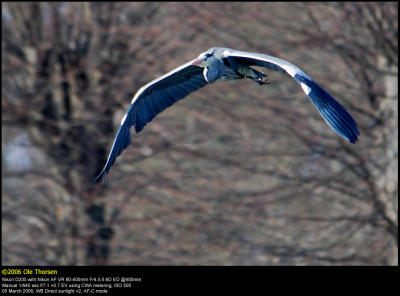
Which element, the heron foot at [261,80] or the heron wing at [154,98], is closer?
the heron foot at [261,80]

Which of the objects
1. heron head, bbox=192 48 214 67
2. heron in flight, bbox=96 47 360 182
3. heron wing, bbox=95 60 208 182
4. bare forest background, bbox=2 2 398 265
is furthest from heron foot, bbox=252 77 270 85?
bare forest background, bbox=2 2 398 265

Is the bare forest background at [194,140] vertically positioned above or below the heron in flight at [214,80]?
above

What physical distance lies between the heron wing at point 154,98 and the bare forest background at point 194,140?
3402 mm

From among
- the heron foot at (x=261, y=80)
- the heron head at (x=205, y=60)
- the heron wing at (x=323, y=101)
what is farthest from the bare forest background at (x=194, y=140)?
the heron wing at (x=323, y=101)

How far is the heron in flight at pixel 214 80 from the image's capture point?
528 centimetres

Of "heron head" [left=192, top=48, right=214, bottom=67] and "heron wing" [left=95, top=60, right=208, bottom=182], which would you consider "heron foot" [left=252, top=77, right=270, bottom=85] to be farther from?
"heron wing" [left=95, top=60, right=208, bottom=182]

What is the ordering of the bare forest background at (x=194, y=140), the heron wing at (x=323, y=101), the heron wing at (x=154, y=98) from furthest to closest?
the bare forest background at (x=194, y=140), the heron wing at (x=154, y=98), the heron wing at (x=323, y=101)

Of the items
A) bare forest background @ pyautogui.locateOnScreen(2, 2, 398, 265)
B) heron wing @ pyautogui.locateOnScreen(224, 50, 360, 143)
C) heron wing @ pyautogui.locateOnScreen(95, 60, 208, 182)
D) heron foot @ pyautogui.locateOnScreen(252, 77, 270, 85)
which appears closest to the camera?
heron wing @ pyautogui.locateOnScreen(224, 50, 360, 143)

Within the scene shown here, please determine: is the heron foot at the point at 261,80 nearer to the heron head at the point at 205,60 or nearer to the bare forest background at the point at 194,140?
the heron head at the point at 205,60

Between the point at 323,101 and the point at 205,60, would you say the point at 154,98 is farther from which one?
the point at 323,101

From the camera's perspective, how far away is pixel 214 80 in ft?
19.3

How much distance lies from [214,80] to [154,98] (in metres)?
0.93

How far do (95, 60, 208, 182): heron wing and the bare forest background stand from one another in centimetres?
340

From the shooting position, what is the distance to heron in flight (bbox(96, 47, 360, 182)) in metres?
5.28
